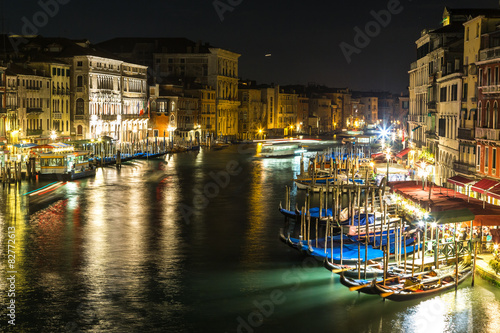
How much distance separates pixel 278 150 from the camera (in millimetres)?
65000

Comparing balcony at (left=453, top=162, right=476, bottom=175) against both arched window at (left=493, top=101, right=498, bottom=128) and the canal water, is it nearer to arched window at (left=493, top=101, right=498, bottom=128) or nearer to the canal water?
arched window at (left=493, top=101, right=498, bottom=128)

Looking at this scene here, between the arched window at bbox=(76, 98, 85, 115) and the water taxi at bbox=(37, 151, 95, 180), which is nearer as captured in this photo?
the water taxi at bbox=(37, 151, 95, 180)

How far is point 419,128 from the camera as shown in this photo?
42.1 m

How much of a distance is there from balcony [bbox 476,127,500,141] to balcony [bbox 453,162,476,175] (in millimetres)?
1162

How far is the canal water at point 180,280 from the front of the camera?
15.1 m

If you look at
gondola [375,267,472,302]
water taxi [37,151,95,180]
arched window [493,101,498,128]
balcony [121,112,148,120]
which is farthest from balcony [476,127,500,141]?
balcony [121,112,148,120]

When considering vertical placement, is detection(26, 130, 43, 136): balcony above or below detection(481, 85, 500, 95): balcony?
below

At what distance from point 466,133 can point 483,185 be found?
546 cm

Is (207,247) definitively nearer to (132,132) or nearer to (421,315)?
(421,315)

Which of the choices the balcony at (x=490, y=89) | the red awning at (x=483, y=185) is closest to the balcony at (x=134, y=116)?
the balcony at (x=490, y=89)

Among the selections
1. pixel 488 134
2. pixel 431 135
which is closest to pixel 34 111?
pixel 431 135

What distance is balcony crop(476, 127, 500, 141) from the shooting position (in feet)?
73.6

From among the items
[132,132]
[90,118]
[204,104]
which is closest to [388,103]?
[204,104]

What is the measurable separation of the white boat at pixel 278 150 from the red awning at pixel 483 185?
42.2 m
